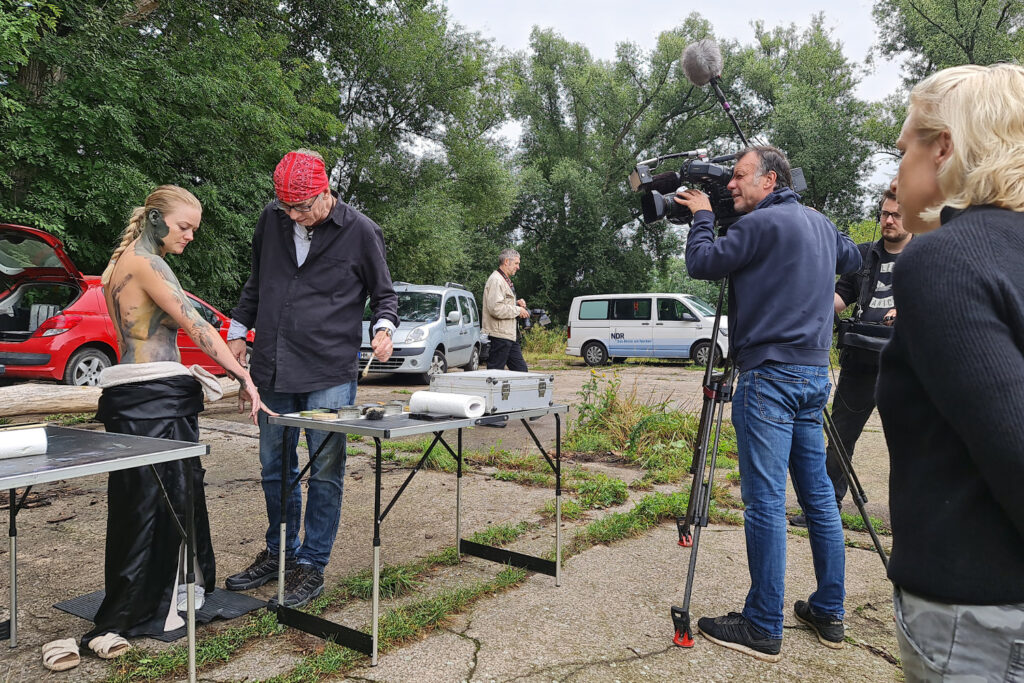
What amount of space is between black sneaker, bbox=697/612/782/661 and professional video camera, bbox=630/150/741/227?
5.59 ft

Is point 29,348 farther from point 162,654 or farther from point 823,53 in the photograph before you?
point 823,53

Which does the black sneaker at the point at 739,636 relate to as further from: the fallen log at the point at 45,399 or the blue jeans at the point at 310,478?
the fallen log at the point at 45,399

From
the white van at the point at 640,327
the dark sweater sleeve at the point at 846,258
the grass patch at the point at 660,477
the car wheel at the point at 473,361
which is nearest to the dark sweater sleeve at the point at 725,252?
the dark sweater sleeve at the point at 846,258

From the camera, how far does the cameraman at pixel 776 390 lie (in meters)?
2.79

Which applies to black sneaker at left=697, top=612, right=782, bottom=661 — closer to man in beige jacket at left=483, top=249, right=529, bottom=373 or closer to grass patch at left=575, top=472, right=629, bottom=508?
grass patch at left=575, top=472, right=629, bottom=508

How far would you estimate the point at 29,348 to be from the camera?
8.36 meters

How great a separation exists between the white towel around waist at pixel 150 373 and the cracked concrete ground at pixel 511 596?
1004 millimetres

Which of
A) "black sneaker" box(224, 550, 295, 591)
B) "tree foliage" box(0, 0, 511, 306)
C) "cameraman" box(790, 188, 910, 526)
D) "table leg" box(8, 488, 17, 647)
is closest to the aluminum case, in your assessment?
"black sneaker" box(224, 550, 295, 591)

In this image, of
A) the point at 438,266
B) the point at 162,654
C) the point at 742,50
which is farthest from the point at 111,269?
the point at 742,50

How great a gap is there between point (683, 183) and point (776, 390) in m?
1.12

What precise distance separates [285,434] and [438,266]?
17.0 metres

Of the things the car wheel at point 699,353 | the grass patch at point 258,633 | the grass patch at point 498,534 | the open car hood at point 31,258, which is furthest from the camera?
the car wheel at point 699,353

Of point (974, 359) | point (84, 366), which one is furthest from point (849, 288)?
point (84, 366)

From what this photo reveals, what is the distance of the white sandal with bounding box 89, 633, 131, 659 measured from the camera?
2.67 m
